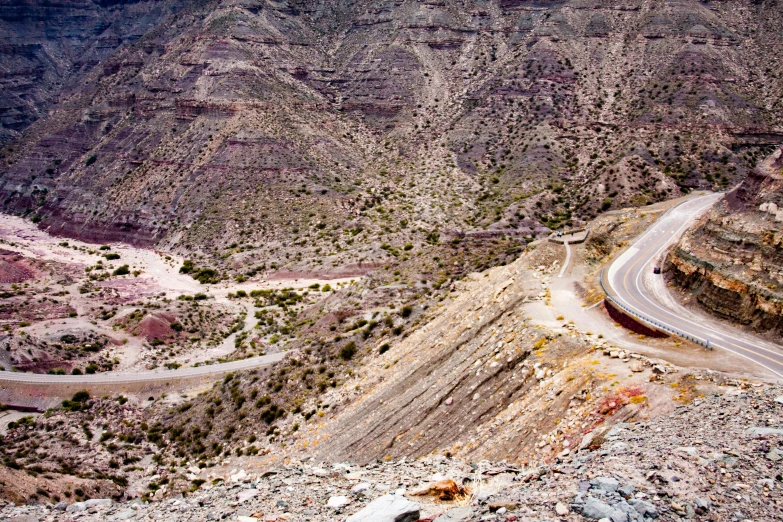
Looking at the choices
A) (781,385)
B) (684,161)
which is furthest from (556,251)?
(684,161)

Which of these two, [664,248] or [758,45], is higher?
[758,45]

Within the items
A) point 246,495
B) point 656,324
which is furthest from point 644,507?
point 656,324

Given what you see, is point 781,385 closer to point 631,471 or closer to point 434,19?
point 631,471

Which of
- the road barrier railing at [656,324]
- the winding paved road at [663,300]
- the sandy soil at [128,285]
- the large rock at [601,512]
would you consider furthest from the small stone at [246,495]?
the sandy soil at [128,285]

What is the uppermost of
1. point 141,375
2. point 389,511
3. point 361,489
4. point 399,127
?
point 399,127

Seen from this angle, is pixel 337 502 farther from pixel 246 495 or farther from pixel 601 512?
pixel 601 512

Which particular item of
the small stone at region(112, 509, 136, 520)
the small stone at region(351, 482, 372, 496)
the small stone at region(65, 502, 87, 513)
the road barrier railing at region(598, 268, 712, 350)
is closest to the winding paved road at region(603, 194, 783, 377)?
the road barrier railing at region(598, 268, 712, 350)
